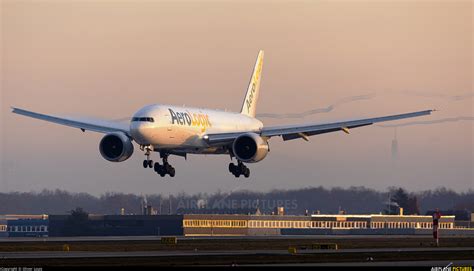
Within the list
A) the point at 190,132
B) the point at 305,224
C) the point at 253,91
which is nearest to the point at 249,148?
the point at 190,132

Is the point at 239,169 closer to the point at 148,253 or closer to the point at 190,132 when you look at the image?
the point at 190,132

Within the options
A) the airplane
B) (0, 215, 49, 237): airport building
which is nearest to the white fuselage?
the airplane

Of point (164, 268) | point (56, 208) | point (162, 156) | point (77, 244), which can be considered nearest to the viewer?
point (164, 268)

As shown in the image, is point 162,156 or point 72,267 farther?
point 162,156

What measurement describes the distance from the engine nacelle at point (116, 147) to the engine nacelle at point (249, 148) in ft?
29.0

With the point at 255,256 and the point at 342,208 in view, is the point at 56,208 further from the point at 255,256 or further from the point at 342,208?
the point at 255,256

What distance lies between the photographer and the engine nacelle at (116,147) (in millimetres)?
92688

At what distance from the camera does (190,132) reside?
9231cm

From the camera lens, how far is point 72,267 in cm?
5794

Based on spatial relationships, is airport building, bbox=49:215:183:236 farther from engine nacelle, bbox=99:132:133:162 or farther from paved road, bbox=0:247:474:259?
paved road, bbox=0:247:474:259

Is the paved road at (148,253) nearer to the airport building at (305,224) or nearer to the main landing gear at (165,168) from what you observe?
the main landing gear at (165,168)

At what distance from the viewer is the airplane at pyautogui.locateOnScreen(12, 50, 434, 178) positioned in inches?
A: 3504

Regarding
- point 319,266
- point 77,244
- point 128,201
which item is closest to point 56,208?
A: point 128,201

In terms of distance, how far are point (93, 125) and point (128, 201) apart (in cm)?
5360
